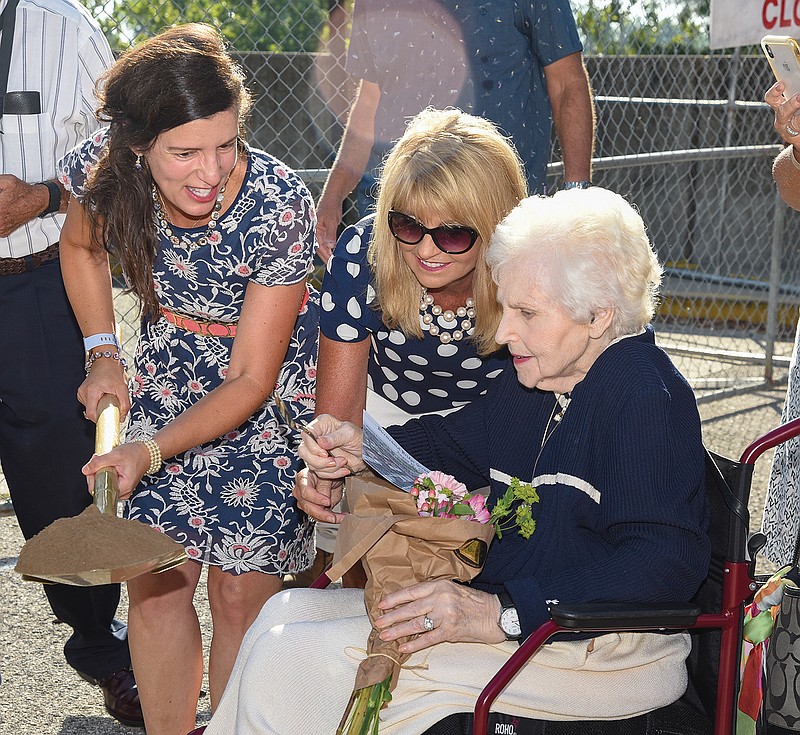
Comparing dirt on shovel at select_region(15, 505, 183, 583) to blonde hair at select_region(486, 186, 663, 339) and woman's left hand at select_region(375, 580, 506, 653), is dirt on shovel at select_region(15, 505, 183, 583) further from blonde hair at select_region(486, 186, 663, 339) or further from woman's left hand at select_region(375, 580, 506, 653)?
blonde hair at select_region(486, 186, 663, 339)

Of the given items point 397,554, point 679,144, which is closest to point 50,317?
point 397,554

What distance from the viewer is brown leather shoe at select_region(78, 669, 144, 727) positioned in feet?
10.8

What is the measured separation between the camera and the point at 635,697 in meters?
2.20

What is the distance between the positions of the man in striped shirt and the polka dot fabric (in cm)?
94

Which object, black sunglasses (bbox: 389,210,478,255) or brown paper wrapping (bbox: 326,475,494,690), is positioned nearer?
brown paper wrapping (bbox: 326,475,494,690)

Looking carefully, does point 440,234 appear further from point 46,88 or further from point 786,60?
point 46,88

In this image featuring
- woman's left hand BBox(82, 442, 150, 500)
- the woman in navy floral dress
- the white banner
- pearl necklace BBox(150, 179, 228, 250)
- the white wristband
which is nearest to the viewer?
woman's left hand BBox(82, 442, 150, 500)

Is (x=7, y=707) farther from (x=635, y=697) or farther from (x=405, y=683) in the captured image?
(x=635, y=697)

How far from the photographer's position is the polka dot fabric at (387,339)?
293cm

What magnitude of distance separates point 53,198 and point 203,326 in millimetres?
710

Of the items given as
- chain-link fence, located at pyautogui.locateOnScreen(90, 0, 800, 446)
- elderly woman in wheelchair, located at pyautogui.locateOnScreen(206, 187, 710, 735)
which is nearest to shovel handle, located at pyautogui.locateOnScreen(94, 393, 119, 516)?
elderly woman in wheelchair, located at pyautogui.locateOnScreen(206, 187, 710, 735)

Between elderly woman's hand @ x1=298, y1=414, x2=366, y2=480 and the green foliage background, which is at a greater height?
the green foliage background

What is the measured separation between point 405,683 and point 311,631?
22cm

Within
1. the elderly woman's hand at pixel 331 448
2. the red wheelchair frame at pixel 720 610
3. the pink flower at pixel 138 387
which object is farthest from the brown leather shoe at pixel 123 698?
the red wheelchair frame at pixel 720 610
